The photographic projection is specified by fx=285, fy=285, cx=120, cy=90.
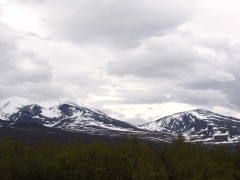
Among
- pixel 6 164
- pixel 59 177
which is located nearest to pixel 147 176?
pixel 59 177

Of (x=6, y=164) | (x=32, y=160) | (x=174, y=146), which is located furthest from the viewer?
(x=174, y=146)

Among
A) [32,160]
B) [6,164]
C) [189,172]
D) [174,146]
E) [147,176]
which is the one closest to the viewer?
[147,176]

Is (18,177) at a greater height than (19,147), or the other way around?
(19,147)

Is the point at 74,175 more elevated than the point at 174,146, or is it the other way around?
the point at 174,146

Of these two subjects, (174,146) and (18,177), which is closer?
(18,177)

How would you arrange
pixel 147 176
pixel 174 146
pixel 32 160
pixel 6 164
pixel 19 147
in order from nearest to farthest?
pixel 147 176, pixel 6 164, pixel 32 160, pixel 19 147, pixel 174 146

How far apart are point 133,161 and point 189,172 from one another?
31.3 ft

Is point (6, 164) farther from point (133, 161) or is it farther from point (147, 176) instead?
point (147, 176)

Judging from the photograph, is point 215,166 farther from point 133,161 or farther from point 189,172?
point 133,161

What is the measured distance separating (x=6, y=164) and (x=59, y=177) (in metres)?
10.5

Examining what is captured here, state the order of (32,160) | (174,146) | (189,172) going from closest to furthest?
1. (189,172)
2. (32,160)
3. (174,146)

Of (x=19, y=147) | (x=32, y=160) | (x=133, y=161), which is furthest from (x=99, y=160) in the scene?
(x=19, y=147)

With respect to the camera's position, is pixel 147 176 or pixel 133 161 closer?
pixel 147 176

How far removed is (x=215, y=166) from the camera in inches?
2264
